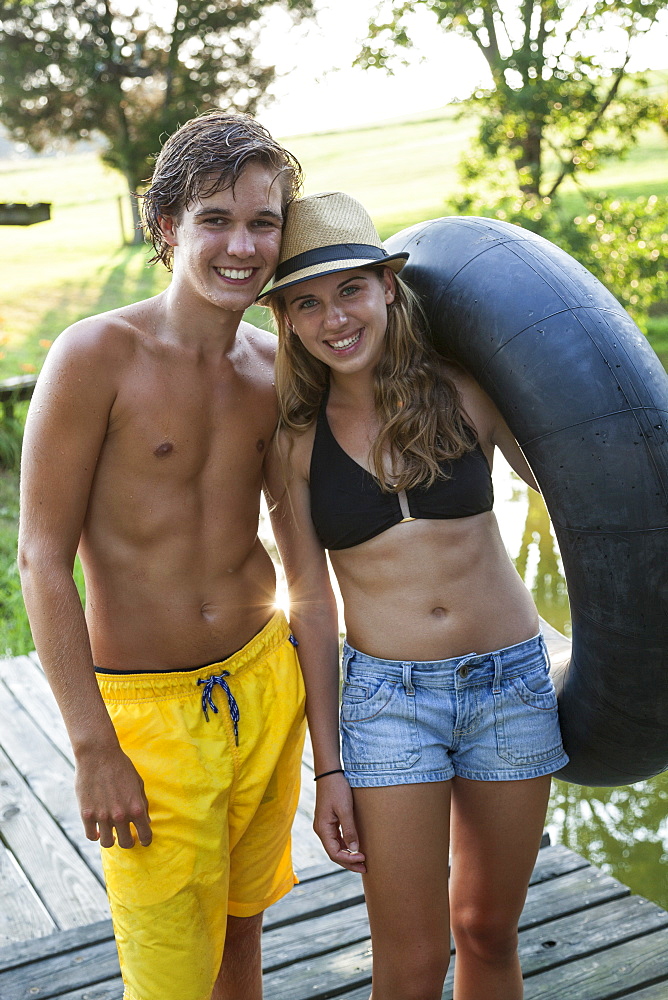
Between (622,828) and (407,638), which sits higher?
(407,638)

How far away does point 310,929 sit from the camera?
2.62 meters

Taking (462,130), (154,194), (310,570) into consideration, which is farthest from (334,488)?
(462,130)

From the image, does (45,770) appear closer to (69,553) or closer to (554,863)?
(554,863)

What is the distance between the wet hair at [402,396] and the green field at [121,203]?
602 cm

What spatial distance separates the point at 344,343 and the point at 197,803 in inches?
36.0

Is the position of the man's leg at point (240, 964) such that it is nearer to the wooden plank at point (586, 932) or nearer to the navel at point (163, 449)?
the wooden plank at point (586, 932)

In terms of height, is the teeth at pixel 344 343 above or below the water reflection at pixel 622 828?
above

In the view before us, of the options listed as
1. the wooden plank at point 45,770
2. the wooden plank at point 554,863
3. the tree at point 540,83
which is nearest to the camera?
the wooden plank at point 554,863

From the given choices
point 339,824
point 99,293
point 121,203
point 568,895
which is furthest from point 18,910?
point 121,203

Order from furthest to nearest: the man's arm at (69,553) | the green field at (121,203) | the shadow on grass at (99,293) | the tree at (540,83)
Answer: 1. the green field at (121,203)
2. the shadow on grass at (99,293)
3. the tree at (540,83)
4. the man's arm at (69,553)

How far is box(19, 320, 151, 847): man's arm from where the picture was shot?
1748mm

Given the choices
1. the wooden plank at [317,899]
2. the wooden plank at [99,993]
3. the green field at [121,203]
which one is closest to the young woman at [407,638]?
the wooden plank at [317,899]

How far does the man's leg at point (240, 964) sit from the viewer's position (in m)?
2.13

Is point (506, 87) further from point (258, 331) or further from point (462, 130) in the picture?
point (462, 130)
